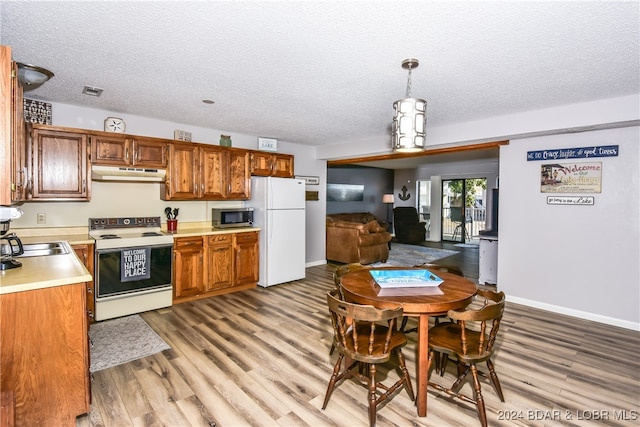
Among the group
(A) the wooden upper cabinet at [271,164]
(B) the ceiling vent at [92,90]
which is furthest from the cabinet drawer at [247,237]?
(B) the ceiling vent at [92,90]

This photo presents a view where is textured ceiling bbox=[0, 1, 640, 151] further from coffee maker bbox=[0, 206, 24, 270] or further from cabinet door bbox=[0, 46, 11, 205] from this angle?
coffee maker bbox=[0, 206, 24, 270]

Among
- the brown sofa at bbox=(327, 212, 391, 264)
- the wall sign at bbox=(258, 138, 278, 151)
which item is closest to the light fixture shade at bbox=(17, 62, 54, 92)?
the wall sign at bbox=(258, 138, 278, 151)

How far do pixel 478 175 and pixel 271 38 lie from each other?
8617mm

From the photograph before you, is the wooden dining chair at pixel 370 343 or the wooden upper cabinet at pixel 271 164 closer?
the wooden dining chair at pixel 370 343

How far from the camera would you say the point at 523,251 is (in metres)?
4.30

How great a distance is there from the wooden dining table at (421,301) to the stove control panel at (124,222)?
3.27 meters

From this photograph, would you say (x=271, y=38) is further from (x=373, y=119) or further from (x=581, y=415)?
(x=581, y=415)

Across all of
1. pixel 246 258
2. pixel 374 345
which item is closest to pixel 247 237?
pixel 246 258

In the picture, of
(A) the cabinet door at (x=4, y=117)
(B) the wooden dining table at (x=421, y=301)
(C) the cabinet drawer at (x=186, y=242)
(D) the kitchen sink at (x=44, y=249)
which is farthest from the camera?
(C) the cabinet drawer at (x=186, y=242)

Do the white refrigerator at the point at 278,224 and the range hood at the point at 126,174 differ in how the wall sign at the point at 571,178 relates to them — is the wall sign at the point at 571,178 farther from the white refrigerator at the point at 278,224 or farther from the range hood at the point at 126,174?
the range hood at the point at 126,174

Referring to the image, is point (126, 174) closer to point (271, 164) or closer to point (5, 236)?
point (5, 236)

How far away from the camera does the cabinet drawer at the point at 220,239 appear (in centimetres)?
448

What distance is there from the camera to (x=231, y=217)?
489 cm

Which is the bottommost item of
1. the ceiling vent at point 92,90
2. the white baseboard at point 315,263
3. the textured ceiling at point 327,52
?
the white baseboard at point 315,263
